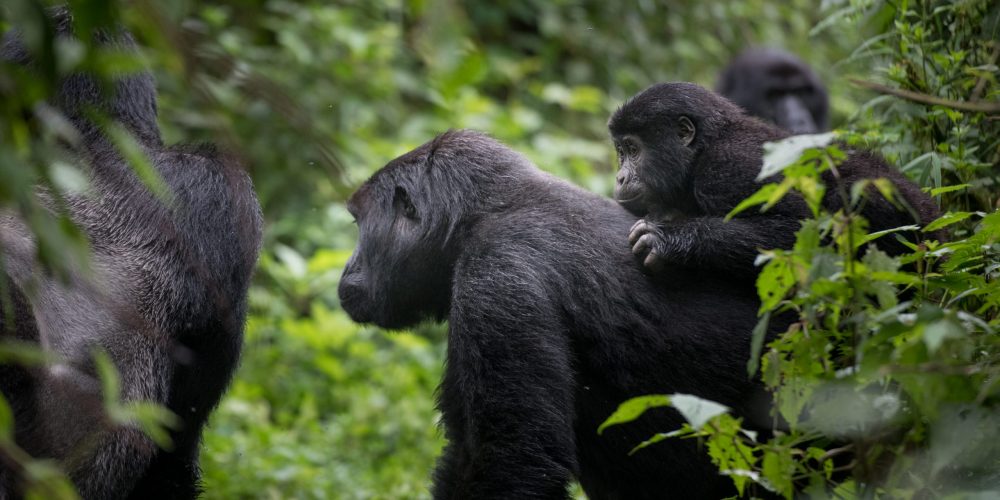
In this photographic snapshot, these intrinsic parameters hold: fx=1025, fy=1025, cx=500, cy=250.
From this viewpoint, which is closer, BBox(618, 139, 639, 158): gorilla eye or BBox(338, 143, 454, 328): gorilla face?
BBox(338, 143, 454, 328): gorilla face

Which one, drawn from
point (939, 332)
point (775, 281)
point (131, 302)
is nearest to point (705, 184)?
point (775, 281)

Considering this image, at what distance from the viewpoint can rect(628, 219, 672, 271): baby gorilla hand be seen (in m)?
2.70

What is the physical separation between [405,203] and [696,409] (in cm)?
151

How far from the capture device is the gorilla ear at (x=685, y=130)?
3.13 meters

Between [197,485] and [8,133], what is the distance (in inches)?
74.4

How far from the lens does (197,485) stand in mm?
3113

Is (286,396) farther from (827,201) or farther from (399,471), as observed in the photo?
(827,201)

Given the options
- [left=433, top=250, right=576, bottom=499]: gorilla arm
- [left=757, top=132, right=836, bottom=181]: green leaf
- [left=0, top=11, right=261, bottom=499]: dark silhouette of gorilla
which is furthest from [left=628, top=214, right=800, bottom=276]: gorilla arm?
[left=0, top=11, right=261, bottom=499]: dark silhouette of gorilla

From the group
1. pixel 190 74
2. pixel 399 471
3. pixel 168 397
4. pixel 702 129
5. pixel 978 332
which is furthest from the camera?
pixel 399 471

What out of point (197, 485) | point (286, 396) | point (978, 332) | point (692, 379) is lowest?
point (286, 396)

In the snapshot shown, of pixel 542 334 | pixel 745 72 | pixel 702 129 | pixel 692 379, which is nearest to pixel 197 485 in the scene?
pixel 542 334

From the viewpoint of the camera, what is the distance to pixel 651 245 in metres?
2.72

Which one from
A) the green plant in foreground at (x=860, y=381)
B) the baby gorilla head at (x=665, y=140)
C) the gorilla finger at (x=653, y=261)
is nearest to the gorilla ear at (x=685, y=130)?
the baby gorilla head at (x=665, y=140)

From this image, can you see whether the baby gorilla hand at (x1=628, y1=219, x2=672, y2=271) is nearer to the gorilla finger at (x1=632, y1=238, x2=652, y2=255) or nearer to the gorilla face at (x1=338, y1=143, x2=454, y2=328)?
the gorilla finger at (x1=632, y1=238, x2=652, y2=255)
